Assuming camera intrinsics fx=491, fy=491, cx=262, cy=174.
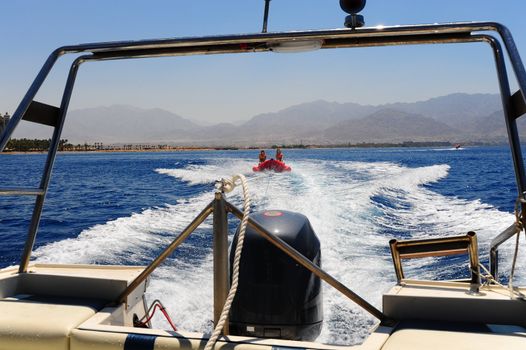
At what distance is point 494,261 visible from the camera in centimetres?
227

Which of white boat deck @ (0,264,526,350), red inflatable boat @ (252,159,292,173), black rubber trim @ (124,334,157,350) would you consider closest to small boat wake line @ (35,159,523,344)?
white boat deck @ (0,264,526,350)

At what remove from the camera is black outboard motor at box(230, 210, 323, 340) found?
2.35 meters

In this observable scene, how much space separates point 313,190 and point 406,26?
11.7 meters

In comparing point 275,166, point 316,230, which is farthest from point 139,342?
point 275,166

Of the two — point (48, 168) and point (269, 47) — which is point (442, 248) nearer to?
point (269, 47)

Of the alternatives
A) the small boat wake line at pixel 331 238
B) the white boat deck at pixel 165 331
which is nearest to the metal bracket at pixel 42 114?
the white boat deck at pixel 165 331

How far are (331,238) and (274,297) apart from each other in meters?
5.27

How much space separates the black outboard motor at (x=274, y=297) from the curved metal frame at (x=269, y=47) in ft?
3.29

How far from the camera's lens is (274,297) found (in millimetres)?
2377

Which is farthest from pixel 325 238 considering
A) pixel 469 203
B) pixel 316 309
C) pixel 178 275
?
pixel 469 203

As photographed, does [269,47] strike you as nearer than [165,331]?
No

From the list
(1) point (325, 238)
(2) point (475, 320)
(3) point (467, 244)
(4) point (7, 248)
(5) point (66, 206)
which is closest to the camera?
(2) point (475, 320)

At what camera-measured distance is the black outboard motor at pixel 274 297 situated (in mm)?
2346

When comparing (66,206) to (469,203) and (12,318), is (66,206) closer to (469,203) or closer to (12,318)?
(469,203)
